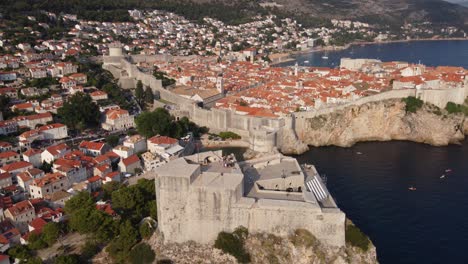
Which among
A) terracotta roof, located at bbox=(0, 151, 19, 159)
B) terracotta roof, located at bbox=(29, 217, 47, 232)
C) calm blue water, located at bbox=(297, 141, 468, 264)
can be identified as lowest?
calm blue water, located at bbox=(297, 141, 468, 264)

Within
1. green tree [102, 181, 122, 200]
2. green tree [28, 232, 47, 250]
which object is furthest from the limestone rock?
green tree [102, 181, 122, 200]

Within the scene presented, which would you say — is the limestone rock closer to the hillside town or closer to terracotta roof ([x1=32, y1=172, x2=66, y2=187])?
the hillside town

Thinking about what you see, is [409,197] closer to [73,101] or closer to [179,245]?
[179,245]

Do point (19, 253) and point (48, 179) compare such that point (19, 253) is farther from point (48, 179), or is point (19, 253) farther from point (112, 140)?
point (112, 140)

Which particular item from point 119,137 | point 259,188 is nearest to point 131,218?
point 259,188

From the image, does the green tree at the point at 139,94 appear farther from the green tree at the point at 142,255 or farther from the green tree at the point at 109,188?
the green tree at the point at 142,255

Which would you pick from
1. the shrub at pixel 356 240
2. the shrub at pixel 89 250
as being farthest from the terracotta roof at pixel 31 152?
the shrub at pixel 356 240

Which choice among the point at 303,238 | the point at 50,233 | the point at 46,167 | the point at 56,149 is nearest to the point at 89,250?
the point at 50,233
